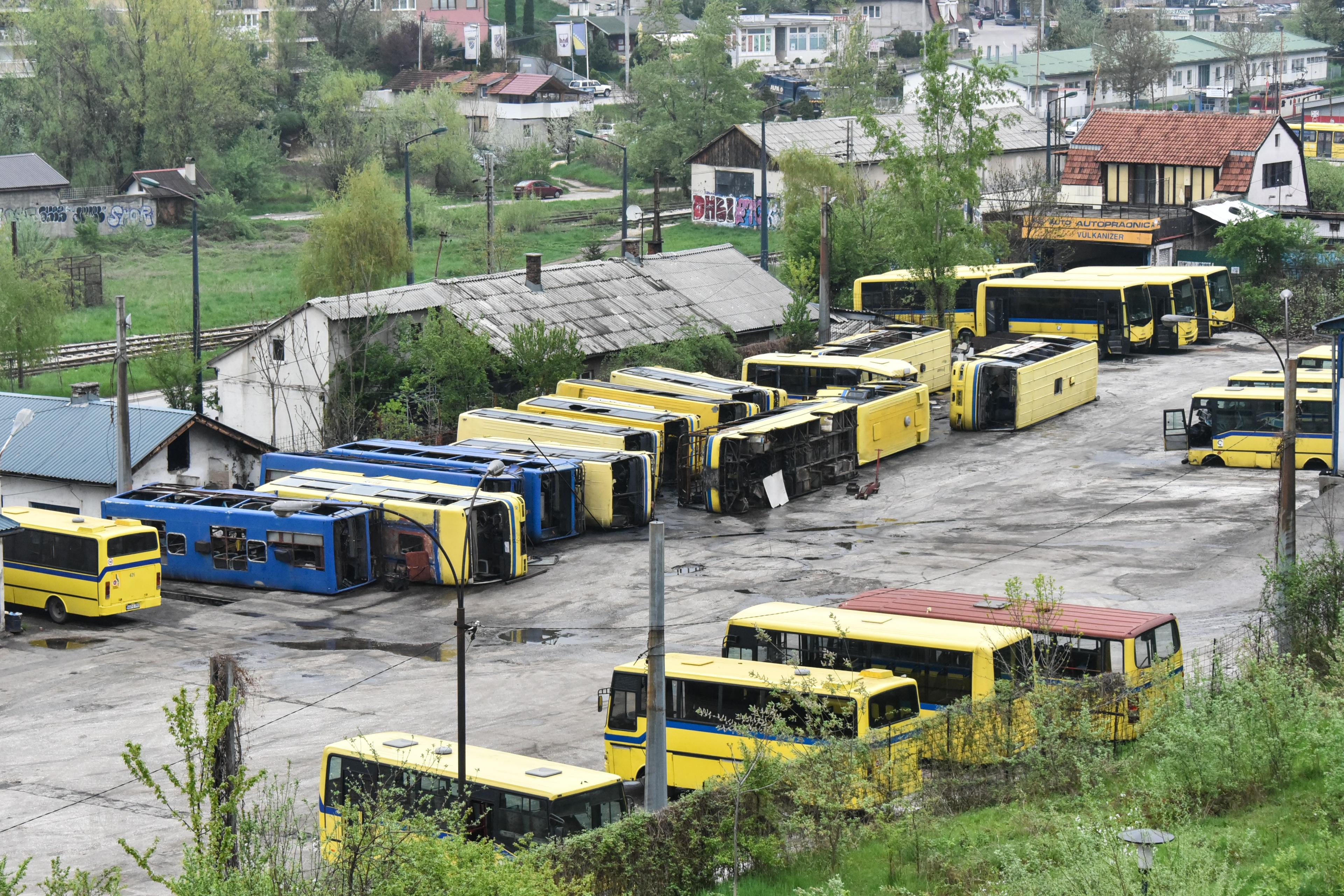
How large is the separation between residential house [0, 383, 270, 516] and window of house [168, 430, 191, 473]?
0.02m

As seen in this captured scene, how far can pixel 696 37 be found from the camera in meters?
110

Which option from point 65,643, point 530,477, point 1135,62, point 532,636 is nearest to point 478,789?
point 532,636

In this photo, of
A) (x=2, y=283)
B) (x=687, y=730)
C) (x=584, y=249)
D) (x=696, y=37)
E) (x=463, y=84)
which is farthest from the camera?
(x=463, y=84)

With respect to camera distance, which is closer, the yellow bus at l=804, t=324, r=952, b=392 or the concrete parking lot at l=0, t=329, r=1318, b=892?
the concrete parking lot at l=0, t=329, r=1318, b=892

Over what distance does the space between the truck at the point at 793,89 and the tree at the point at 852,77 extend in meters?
3.38

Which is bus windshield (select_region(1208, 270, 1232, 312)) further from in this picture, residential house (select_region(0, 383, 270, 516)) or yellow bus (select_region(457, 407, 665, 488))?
residential house (select_region(0, 383, 270, 516))

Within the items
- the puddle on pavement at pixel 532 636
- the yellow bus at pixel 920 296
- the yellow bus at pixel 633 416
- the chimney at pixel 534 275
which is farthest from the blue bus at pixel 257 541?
the yellow bus at pixel 920 296

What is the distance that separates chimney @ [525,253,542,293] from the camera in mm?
50688

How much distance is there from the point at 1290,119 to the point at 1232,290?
73.0 meters

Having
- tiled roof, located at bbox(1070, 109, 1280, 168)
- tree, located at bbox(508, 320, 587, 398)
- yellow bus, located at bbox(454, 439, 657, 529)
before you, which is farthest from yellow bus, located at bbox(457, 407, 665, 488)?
tiled roof, located at bbox(1070, 109, 1280, 168)

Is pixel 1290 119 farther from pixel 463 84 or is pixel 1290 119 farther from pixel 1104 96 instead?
pixel 463 84

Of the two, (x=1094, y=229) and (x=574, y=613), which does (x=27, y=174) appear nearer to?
(x=1094, y=229)

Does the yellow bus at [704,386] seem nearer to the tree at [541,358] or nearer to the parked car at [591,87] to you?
the tree at [541,358]

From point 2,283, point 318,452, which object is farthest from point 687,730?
point 2,283
